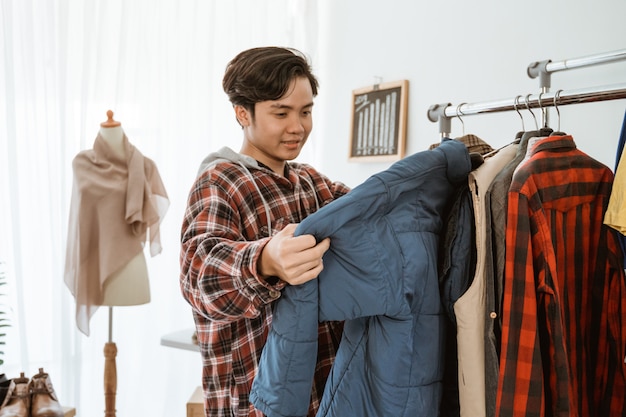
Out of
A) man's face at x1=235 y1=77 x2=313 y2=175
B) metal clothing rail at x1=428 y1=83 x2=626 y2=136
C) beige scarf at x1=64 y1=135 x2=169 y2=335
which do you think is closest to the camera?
metal clothing rail at x1=428 y1=83 x2=626 y2=136

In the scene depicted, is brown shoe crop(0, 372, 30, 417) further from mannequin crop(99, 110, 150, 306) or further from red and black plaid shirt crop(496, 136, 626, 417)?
red and black plaid shirt crop(496, 136, 626, 417)

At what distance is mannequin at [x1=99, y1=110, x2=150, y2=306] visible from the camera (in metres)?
2.13

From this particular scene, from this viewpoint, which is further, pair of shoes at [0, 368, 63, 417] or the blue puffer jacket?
pair of shoes at [0, 368, 63, 417]

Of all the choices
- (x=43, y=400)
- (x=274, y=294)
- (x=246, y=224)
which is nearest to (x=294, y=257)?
(x=274, y=294)

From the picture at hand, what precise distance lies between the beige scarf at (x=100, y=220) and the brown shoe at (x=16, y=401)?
32 centimetres

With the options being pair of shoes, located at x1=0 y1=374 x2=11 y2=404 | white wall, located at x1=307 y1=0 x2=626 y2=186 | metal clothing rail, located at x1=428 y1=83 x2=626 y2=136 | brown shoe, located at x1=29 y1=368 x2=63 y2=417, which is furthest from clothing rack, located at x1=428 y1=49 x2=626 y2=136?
pair of shoes, located at x1=0 y1=374 x2=11 y2=404

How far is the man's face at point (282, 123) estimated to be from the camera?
3.76ft

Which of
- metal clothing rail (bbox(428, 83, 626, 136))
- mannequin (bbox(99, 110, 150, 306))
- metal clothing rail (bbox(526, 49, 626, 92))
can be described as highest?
metal clothing rail (bbox(526, 49, 626, 92))

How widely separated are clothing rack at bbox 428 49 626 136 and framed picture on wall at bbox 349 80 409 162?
1.09m

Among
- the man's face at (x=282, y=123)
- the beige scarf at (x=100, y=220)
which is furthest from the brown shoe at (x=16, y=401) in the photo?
the man's face at (x=282, y=123)

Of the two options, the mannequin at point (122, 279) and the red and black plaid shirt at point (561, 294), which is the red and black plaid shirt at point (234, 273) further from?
the mannequin at point (122, 279)

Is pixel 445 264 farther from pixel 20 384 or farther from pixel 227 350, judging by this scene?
pixel 20 384

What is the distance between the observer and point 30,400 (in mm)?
1827

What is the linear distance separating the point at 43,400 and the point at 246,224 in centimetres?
116
